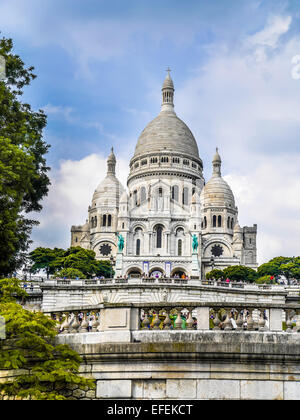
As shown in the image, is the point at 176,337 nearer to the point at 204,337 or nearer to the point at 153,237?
the point at 204,337

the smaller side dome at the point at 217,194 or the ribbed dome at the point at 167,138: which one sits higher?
the ribbed dome at the point at 167,138

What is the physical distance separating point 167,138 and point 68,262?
5046 cm

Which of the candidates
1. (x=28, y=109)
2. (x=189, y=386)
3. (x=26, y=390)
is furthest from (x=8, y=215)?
(x=28, y=109)

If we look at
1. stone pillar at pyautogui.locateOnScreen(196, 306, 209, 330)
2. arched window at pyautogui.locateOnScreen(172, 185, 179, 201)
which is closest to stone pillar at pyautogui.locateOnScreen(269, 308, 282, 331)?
stone pillar at pyautogui.locateOnScreen(196, 306, 209, 330)

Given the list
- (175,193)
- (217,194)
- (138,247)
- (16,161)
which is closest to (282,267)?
(138,247)

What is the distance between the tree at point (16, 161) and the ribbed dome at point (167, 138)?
311 feet

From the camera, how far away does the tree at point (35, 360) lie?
33.1 feet

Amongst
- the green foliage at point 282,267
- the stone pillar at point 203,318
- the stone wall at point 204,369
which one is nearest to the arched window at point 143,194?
the green foliage at point 282,267

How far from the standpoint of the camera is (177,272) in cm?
8862

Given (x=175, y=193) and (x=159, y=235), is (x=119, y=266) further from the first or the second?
(x=175, y=193)

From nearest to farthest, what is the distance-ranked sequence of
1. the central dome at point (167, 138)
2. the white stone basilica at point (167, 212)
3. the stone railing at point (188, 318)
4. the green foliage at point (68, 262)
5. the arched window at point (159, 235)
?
the stone railing at point (188, 318) < the green foliage at point (68, 262) < the white stone basilica at point (167, 212) < the arched window at point (159, 235) < the central dome at point (167, 138)

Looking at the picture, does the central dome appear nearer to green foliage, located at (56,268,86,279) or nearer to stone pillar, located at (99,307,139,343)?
green foliage, located at (56,268,86,279)

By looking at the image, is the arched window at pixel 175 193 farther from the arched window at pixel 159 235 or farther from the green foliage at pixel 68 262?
the green foliage at pixel 68 262
